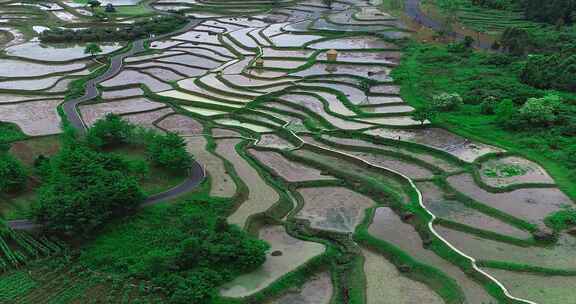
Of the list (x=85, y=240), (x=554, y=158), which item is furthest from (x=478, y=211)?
(x=85, y=240)

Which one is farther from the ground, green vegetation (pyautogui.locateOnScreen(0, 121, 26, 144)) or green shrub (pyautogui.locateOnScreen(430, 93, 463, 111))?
green shrub (pyautogui.locateOnScreen(430, 93, 463, 111))

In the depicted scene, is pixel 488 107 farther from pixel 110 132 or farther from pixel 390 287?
pixel 110 132

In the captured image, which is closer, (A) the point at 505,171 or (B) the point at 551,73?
(A) the point at 505,171

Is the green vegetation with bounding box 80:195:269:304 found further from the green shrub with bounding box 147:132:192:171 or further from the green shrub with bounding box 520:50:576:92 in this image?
the green shrub with bounding box 520:50:576:92

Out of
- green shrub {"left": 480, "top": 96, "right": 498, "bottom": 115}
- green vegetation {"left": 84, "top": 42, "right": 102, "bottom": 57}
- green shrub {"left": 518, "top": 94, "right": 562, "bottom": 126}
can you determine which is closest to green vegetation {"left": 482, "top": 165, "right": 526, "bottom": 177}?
green shrub {"left": 518, "top": 94, "right": 562, "bottom": 126}

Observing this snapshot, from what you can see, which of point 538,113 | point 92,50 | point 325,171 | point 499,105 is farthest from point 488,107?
point 92,50

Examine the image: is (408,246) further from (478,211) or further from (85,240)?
(85,240)

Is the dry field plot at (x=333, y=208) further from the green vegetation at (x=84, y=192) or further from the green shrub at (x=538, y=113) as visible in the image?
the green shrub at (x=538, y=113)
